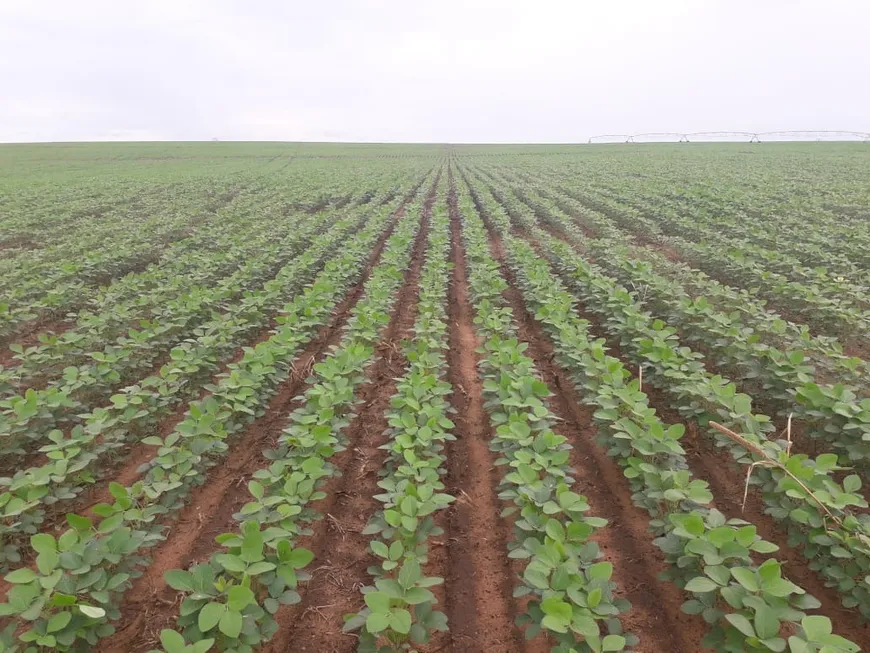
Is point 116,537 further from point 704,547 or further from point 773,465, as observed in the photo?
point 773,465

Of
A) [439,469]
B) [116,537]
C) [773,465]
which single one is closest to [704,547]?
[773,465]

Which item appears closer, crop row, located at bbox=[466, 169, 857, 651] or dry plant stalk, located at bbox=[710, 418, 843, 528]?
crop row, located at bbox=[466, 169, 857, 651]

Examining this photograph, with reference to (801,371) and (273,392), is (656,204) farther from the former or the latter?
(273,392)

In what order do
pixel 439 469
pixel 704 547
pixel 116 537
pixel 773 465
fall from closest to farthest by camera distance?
pixel 704 547
pixel 116 537
pixel 773 465
pixel 439 469

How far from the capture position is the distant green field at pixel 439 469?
222 cm

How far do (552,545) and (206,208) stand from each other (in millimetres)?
19464

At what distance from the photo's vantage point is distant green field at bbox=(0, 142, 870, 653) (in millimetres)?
2217

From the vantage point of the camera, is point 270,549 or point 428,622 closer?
point 428,622

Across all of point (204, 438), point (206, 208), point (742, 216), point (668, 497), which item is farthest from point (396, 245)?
point (206, 208)

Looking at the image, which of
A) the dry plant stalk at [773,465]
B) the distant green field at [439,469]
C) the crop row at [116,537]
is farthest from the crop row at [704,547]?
the crop row at [116,537]

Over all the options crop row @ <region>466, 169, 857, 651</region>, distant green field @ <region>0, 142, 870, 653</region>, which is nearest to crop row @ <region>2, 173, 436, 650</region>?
distant green field @ <region>0, 142, 870, 653</region>

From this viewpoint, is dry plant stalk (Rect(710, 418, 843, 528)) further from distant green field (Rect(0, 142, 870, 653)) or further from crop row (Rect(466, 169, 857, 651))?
crop row (Rect(466, 169, 857, 651))

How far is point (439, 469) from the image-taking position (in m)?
3.72

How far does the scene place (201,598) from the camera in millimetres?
2109
